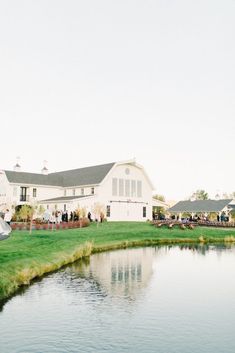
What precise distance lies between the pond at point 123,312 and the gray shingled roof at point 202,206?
50.1 m

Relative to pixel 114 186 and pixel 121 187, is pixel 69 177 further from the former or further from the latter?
pixel 121 187

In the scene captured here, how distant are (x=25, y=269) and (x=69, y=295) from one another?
3.74 m

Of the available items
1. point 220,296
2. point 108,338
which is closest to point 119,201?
point 220,296

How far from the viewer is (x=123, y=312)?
15648mm

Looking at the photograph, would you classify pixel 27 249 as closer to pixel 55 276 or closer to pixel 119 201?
pixel 55 276

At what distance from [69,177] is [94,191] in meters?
10.6

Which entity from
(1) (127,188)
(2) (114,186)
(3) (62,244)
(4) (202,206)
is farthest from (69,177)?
(3) (62,244)

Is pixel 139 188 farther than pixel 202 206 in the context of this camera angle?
No

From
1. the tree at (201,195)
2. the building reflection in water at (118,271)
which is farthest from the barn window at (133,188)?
the tree at (201,195)

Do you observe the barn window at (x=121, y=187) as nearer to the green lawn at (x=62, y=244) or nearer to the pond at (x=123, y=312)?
the green lawn at (x=62, y=244)

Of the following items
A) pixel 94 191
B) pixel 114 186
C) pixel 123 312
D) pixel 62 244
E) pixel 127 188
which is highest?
pixel 114 186

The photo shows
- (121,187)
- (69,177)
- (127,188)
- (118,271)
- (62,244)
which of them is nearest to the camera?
(118,271)

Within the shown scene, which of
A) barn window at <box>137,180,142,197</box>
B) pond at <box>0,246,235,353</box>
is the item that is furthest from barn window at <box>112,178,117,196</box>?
pond at <box>0,246,235,353</box>

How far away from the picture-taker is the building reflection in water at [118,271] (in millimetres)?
19850
